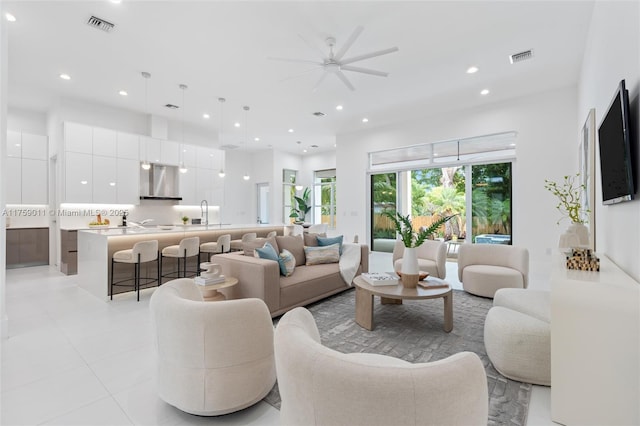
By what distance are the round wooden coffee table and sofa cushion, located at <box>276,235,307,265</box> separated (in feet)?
4.37

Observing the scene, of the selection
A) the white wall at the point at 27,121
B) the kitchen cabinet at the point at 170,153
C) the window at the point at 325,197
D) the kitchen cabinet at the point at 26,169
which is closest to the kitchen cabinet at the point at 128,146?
the kitchen cabinet at the point at 170,153

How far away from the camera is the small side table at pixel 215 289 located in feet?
9.96

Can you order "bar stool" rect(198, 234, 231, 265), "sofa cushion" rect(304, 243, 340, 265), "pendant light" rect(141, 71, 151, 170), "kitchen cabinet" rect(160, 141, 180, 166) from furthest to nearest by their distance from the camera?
"kitchen cabinet" rect(160, 141, 180, 166) < "bar stool" rect(198, 234, 231, 265) < "pendant light" rect(141, 71, 151, 170) < "sofa cushion" rect(304, 243, 340, 265)

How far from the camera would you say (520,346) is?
211 cm

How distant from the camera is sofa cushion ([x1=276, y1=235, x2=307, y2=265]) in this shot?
13.7ft

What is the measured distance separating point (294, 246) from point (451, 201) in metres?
4.48

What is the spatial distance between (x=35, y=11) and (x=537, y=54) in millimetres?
6437

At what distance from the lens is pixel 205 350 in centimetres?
165

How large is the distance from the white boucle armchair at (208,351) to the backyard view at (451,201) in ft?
19.9

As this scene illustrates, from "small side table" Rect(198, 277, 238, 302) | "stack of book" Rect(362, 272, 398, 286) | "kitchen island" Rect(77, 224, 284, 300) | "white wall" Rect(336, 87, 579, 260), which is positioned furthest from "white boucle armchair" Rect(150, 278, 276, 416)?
"white wall" Rect(336, 87, 579, 260)

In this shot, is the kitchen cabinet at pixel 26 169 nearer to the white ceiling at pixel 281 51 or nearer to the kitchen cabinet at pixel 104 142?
the white ceiling at pixel 281 51

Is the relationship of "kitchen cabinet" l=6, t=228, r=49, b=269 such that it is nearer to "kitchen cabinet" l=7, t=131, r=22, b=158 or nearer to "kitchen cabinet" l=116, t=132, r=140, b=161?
"kitchen cabinet" l=7, t=131, r=22, b=158

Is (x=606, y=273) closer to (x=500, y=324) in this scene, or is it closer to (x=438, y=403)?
(x=500, y=324)

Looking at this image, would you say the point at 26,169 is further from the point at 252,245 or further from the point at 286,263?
the point at 286,263
